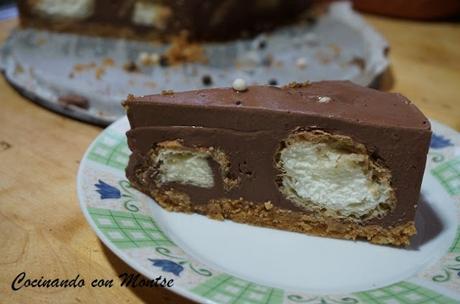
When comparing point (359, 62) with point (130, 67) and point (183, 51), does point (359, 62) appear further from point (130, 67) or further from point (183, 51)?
point (130, 67)

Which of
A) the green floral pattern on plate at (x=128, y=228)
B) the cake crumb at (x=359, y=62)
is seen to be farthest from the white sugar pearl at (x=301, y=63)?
the green floral pattern on plate at (x=128, y=228)

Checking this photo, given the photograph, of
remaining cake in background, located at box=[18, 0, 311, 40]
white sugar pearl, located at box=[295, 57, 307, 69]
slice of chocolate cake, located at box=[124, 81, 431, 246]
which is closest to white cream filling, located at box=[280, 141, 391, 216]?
slice of chocolate cake, located at box=[124, 81, 431, 246]

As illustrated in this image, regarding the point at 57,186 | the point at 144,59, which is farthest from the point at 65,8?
the point at 57,186

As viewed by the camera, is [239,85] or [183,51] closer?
[239,85]

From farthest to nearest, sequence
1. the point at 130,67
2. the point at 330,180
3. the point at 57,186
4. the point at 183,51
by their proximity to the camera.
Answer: the point at 183,51 < the point at 130,67 < the point at 57,186 < the point at 330,180

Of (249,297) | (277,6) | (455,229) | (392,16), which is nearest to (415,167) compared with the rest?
(455,229)

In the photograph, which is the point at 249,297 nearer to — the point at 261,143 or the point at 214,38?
the point at 261,143

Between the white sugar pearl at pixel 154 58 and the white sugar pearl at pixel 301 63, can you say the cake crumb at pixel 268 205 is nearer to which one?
the white sugar pearl at pixel 301 63
